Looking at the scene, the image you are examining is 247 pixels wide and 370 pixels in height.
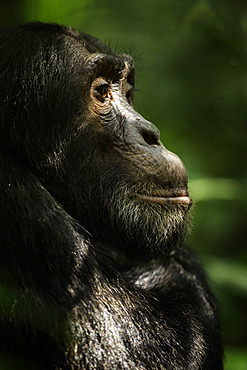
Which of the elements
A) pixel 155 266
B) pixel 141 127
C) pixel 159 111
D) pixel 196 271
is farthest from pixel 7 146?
pixel 159 111

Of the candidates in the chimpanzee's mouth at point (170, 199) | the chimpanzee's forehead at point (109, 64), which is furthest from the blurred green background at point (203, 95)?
the chimpanzee's mouth at point (170, 199)

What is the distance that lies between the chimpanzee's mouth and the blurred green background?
2.01 meters

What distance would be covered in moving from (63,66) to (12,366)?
65.4 inches

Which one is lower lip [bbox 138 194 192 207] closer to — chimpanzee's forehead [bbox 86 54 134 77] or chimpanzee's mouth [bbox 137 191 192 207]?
chimpanzee's mouth [bbox 137 191 192 207]

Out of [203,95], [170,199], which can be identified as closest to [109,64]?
[170,199]

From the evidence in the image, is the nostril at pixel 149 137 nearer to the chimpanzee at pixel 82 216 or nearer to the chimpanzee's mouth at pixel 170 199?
the chimpanzee at pixel 82 216

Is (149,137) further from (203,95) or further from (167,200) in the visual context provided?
(203,95)

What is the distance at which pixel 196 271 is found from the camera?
390 cm

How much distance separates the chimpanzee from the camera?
2354mm

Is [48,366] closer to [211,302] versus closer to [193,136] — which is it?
[211,302]

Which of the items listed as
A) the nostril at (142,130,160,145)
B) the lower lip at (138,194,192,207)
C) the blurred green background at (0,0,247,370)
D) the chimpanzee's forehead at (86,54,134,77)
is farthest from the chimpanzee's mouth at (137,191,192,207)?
the blurred green background at (0,0,247,370)

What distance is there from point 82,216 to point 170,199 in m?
0.53

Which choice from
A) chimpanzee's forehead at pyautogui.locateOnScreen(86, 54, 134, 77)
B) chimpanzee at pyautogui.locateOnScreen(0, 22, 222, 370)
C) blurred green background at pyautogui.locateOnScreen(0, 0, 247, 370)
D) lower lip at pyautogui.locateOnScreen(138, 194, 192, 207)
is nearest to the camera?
chimpanzee at pyautogui.locateOnScreen(0, 22, 222, 370)

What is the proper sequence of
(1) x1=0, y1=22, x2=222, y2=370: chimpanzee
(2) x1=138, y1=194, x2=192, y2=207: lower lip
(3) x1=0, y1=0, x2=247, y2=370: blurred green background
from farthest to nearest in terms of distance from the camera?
(3) x1=0, y1=0, x2=247, y2=370: blurred green background < (2) x1=138, y1=194, x2=192, y2=207: lower lip < (1) x1=0, y1=22, x2=222, y2=370: chimpanzee
